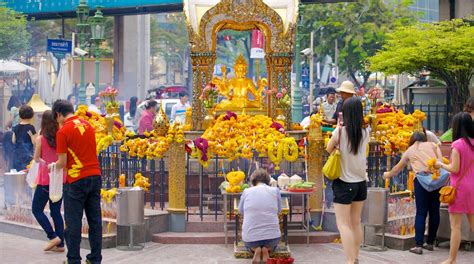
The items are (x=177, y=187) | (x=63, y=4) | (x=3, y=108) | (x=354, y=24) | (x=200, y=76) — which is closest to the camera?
(x=177, y=187)

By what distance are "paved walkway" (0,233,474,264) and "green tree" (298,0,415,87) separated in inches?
1194

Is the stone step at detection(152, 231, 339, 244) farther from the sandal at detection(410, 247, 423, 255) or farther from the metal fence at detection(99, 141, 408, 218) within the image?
the sandal at detection(410, 247, 423, 255)

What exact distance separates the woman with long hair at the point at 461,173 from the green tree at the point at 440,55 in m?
10.9

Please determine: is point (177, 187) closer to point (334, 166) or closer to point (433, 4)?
point (334, 166)

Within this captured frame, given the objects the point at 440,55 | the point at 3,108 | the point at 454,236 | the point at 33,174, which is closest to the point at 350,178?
the point at 454,236

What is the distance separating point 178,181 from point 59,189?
94.5 inches

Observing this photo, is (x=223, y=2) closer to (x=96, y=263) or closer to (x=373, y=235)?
(x=373, y=235)

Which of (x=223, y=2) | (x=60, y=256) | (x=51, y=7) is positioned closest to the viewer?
(x=60, y=256)

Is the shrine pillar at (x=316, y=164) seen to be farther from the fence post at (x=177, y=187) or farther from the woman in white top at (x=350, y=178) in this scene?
the woman in white top at (x=350, y=178)

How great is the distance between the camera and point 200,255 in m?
11.6

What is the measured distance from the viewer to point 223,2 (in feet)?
50.9

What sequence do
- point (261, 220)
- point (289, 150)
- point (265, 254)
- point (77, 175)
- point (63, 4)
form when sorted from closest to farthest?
point (77, 175) < point (261, 220) < point (265, 254) < point (289, 150) < point (63, 4)

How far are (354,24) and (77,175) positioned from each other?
34395 millimetres

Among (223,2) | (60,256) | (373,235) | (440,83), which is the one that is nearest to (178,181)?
(60,256)
